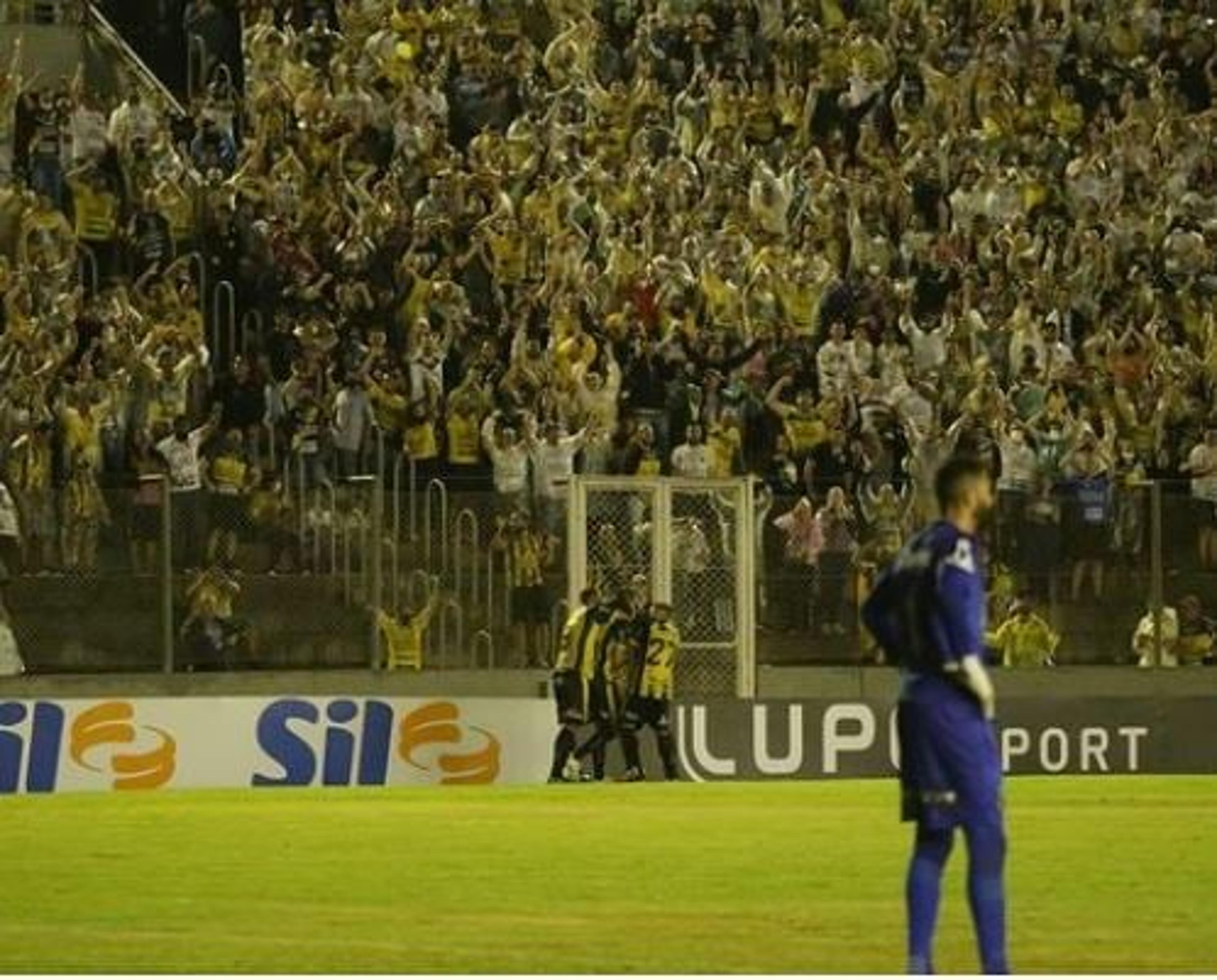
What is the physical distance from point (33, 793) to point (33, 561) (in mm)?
2030

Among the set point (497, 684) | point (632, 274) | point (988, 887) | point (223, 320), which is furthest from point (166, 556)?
point (988, 887)

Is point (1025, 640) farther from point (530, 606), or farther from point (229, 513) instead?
point (229, 513)

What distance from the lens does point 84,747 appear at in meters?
32.0

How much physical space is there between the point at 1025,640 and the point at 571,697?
479cm

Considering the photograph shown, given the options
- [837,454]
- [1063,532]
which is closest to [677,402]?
[837,454]

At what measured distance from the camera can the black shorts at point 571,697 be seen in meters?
32.8

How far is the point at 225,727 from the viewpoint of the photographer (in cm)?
3234

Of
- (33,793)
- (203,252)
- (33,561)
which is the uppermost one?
(203,252)

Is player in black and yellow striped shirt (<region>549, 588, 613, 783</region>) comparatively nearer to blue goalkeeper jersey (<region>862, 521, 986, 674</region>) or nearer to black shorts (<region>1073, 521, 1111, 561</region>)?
black shorts (<region>1073, 521, 1111, 561</region>)

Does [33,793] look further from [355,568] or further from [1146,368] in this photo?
[1146,368]

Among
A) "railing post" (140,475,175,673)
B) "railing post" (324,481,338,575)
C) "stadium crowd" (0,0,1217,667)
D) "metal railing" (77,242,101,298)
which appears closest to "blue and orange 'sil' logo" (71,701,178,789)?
"railing post" (140,475,175,673)

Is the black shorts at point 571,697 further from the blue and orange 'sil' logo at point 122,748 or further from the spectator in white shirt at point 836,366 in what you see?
the spectator in white shirt at point 836,366

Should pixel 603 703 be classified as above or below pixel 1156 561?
below

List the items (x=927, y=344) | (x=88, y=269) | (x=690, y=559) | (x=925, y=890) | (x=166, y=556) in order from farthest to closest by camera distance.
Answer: (x=927, y=344)
(x=88, y=269)
(x=690, y=559)
(x=166, y=556)
(x=925, y=890)
